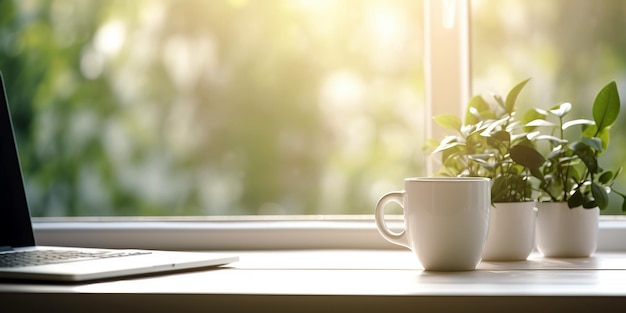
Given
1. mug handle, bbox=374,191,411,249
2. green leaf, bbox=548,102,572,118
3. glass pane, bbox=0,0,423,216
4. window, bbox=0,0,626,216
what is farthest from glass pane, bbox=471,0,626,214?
mug handle, bbox=374,191,411,249

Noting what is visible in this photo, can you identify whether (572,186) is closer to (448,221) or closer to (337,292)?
(448,221)

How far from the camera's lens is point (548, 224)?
50.8 inches

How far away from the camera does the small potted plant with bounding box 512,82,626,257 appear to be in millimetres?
1267

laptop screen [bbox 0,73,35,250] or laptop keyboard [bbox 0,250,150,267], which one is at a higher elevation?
laptop screen [bbox 0,73,35,250]

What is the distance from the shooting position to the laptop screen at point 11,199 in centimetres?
128

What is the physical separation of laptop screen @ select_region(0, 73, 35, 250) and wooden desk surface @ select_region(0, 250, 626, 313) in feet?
1.19

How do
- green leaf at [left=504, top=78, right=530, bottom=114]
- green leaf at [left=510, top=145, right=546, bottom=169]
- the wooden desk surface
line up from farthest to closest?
green leaf at [left=504, top=78, right=530, bottom=114], green leaf at [left=510, top=145, right=546, bottom=169], the wooden desk surface

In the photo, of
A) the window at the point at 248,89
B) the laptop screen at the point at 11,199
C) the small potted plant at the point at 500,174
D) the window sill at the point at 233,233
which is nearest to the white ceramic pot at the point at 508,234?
the small potted plant at the point at 500,174

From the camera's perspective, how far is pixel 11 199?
4.27ft

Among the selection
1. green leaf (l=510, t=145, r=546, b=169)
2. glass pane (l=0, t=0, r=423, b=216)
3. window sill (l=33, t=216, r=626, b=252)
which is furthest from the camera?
glass pane (l=0, t=0, r=423, b=216)

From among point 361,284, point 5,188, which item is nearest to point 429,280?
point 361,284

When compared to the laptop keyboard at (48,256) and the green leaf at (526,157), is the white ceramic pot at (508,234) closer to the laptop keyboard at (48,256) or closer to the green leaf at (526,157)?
the green leaf at (526,157)

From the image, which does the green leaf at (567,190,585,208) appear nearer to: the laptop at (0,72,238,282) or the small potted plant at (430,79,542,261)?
the small potted plant at (430,79,542,261)

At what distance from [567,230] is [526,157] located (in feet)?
0.47
